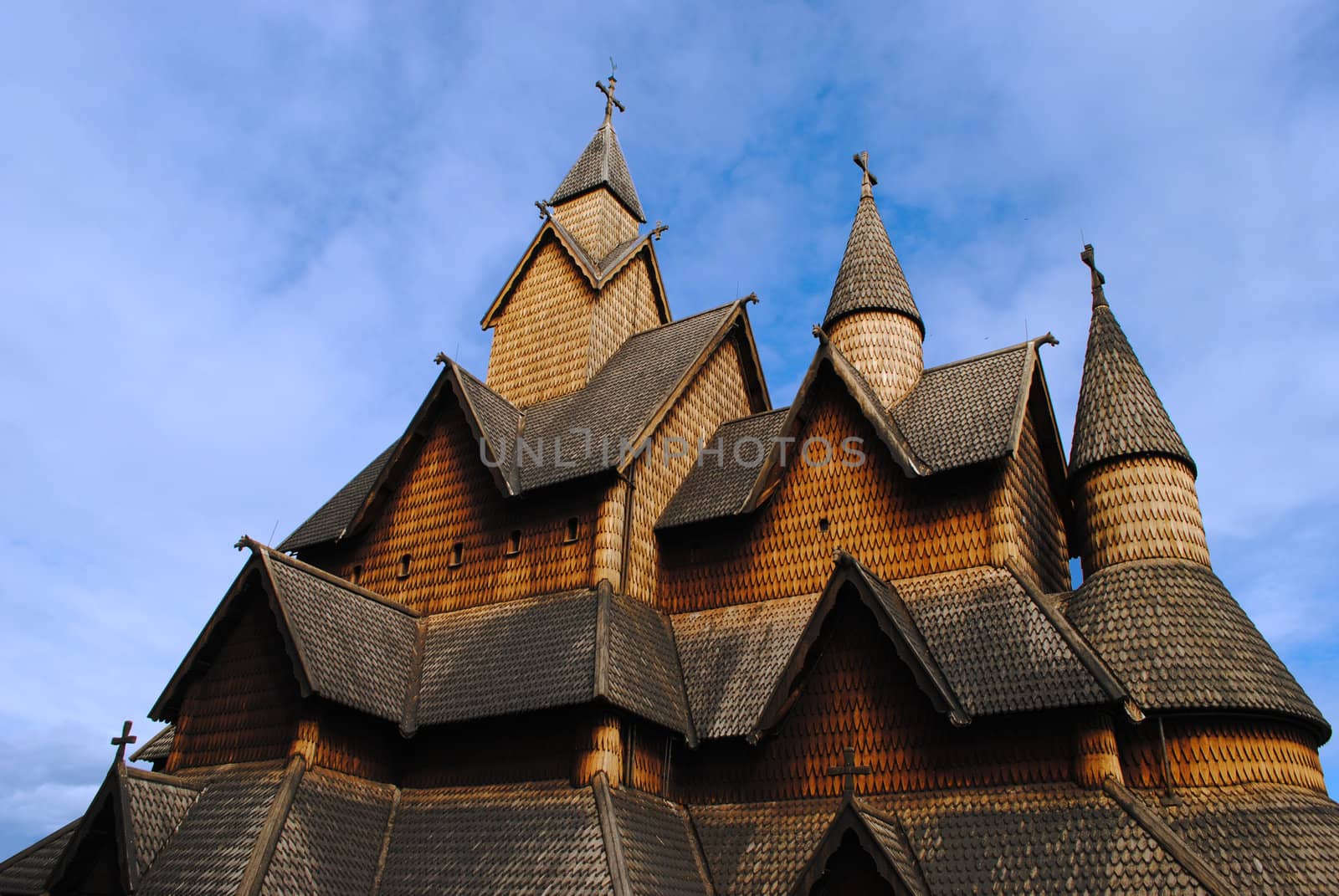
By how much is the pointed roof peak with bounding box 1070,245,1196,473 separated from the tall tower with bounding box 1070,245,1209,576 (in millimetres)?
13

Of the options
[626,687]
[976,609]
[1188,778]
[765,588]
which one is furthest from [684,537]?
[1188,778]

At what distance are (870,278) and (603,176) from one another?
779 centimetres

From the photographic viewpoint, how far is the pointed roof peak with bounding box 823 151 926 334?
63.9ft

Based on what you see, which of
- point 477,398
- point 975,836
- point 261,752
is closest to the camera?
point 975,836

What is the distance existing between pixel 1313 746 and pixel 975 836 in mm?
4990

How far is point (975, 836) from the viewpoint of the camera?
12516mm

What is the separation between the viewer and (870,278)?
65.1 ft

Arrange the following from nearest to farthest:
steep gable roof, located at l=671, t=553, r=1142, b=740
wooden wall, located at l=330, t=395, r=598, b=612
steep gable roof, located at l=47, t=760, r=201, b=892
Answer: steep gable roof, located at l=671, t=553, r=1142, b=740, steep gable roof, located at l=47, t=760, r=201, b=892, wooden wall, located at l=330, t=395, r=598, b=612

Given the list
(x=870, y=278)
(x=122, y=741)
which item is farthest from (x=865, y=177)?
(x=122, y=741)

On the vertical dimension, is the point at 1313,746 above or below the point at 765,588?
below

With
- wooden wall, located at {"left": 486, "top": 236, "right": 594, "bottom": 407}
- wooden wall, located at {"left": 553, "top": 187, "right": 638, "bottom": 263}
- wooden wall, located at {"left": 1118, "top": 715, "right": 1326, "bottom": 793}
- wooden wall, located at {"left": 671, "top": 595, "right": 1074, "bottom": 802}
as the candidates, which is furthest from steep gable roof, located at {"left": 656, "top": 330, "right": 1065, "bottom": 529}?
wooden wall, located at {"left": 553, "top": 187, "right": 638, "bottom": 263}

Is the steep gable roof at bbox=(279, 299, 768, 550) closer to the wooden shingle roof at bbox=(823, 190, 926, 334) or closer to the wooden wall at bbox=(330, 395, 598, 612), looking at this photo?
the wooden wall at bbox=(330, 395, 598, 612)

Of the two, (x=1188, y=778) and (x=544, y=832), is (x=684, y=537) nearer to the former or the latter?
(x=544, y=832)

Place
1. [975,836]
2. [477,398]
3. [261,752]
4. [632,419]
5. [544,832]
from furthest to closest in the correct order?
1. [477,398]
2. [632,419]
3. [261,752]
4. [544,832]
5. [975,836]
